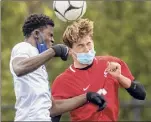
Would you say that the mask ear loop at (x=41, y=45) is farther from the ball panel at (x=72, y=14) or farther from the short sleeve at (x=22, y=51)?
the ball panel at (x=72, y=14)

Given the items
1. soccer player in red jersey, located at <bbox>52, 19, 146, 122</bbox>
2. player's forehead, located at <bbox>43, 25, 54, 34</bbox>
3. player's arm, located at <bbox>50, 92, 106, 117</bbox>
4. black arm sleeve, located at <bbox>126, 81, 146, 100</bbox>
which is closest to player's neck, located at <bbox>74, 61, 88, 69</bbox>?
soccer player in red jersey, located at <bbox>52, 19, 146, 122</bbox>

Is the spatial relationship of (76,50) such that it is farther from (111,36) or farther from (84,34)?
(111,36)

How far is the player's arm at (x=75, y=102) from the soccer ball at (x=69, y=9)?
203 centimetres

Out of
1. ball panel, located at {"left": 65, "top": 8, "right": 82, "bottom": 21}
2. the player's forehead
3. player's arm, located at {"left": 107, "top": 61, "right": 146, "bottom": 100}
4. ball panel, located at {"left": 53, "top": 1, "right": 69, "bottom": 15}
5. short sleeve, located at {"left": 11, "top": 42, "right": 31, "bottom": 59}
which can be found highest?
the player's forehead

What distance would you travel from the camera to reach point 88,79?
9.12 m

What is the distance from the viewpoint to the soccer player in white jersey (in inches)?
293

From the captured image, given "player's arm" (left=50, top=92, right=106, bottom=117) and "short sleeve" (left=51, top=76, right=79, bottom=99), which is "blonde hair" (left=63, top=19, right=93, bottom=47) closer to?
"short sleeve" (left=51, top=76, right=79, bottom=99)

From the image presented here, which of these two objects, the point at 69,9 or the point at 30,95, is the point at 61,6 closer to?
the point at 69,9

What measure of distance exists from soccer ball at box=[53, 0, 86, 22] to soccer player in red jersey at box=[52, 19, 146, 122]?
4.01ft

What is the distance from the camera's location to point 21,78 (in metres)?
7.62

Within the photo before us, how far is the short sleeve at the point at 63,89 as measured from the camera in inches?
358

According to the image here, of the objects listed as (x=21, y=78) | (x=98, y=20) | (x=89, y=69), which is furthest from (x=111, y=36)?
(x=21, y=78)

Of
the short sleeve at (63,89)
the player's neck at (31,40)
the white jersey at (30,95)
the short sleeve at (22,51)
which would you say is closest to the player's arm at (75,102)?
the short sleeve at (63,89)

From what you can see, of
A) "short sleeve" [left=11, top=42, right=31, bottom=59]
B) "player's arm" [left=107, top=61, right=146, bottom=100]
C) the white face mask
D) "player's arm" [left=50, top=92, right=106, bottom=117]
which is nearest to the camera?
"short sleeve" [left=11, top=42, right=31, bottom=59]
